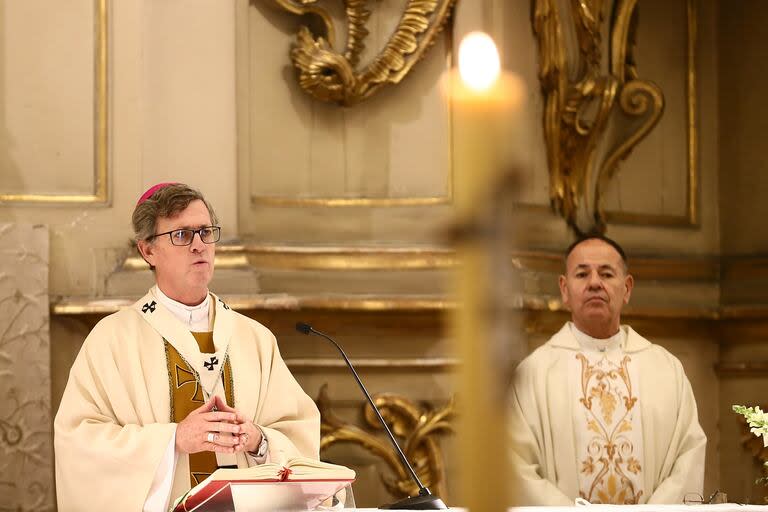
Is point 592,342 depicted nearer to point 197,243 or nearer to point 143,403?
point 197,243

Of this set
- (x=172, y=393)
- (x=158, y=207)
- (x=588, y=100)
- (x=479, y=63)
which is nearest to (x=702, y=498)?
(x=172, y=393)

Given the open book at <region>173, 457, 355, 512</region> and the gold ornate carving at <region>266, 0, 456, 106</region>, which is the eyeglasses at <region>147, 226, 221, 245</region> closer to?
the open book at <region>173, 457, 355, 512</region>

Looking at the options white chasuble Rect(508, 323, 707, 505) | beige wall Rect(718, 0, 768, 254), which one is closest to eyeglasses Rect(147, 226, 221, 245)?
white chasuble Rect(508, 323, 707, 505)

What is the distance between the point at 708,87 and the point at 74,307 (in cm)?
300

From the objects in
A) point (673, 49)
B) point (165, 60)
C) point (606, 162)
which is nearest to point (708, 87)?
point (673, 49)

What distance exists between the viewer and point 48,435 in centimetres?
388

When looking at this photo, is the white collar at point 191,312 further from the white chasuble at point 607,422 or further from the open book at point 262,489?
the white chasuble at point 607,422

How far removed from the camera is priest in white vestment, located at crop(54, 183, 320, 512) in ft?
9.73

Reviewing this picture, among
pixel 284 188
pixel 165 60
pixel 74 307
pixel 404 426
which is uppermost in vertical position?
pixel 165 60

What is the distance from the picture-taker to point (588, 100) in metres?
4.82

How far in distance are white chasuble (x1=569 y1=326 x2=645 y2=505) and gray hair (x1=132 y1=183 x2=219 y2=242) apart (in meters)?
1.45

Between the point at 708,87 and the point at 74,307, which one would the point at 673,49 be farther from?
the point at 74,307

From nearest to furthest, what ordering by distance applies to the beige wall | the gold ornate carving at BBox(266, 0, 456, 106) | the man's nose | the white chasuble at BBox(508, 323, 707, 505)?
the man's nose
the white chasuble at BBox(508, 323, 707, 505)
the gold ornate carving at BBox(266, 0, 456, 106)
the beige wall

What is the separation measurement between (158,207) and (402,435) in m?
1.39
